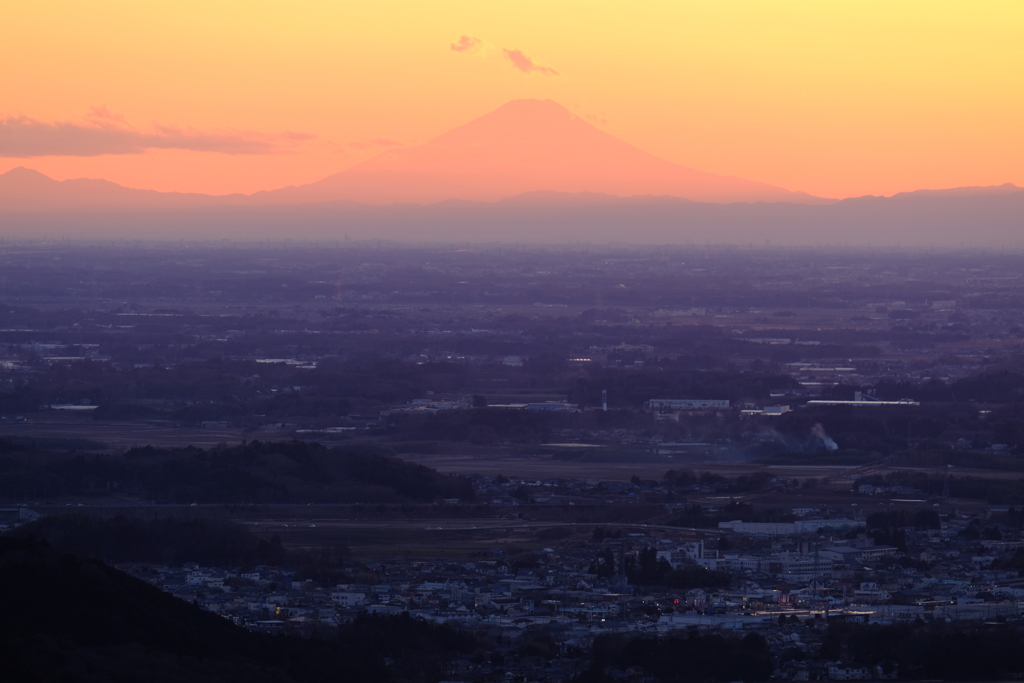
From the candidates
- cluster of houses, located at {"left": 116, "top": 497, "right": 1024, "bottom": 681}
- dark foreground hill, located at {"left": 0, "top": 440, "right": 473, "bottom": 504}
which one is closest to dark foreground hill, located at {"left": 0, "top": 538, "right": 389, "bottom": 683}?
cluster of houses, located at {"left": 116, "top": 497, "right": 1024, "bottom": 681}

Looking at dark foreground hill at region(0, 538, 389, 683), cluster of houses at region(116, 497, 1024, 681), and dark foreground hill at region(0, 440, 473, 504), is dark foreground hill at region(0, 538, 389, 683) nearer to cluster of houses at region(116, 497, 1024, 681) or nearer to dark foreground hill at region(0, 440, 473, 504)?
cluster of houses at region(116, 497, 1024, 681)

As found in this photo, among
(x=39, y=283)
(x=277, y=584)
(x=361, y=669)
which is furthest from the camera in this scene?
(x=39, y=283)

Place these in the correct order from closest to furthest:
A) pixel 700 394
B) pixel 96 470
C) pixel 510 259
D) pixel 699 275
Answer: pixel 96 470 → pixel 700 394 → pixel 699 275 → pixel 510 259

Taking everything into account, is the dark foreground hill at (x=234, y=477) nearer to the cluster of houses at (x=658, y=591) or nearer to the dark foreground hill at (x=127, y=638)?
the cluster of houses at (x=658, y=591)

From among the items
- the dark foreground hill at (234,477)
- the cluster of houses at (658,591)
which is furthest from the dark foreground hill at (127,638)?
the dark foreground hill at (234,477)

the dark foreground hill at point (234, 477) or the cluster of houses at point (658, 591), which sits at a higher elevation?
the cluster of houses at point (658, 591)

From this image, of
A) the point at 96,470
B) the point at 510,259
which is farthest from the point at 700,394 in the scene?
the point at 510,259

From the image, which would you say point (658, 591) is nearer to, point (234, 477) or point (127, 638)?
point (127, 638)

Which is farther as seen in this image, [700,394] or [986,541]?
[700,394]

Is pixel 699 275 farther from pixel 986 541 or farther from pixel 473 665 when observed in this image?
pixel 473 665
